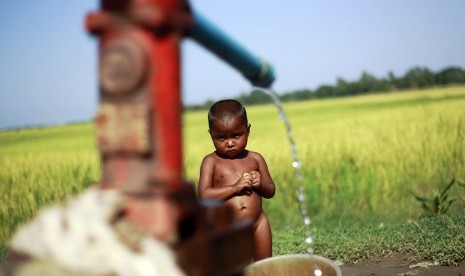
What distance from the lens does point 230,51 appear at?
0.93 metres

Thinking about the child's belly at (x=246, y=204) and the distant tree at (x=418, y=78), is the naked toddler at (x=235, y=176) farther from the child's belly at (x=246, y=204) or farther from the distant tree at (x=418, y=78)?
the distant tree at (x=418, y=78)

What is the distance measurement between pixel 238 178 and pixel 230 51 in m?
2.06

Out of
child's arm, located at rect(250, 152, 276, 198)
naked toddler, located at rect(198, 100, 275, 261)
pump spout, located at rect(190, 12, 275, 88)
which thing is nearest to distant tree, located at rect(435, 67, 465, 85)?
child's arm, located at rect(250, 152, 276, 198)

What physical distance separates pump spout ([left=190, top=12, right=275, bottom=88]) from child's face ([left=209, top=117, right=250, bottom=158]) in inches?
62.4

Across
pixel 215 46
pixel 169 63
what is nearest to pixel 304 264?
pixel 215 46

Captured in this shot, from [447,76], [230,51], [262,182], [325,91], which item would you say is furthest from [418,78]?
[230,51]

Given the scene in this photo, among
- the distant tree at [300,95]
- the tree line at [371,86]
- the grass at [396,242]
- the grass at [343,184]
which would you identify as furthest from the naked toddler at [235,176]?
the distant tree at [300,95]

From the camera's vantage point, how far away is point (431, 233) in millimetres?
3789

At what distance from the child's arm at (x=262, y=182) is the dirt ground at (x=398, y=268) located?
3.73 feet

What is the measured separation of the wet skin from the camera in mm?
2783

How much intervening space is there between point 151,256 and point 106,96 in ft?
0.84

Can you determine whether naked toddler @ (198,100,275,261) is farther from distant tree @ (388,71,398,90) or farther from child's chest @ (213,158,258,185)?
distant tree @ (388,71,398,90)

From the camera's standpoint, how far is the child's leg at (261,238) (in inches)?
111

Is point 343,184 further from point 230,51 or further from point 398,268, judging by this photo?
point 230,51
